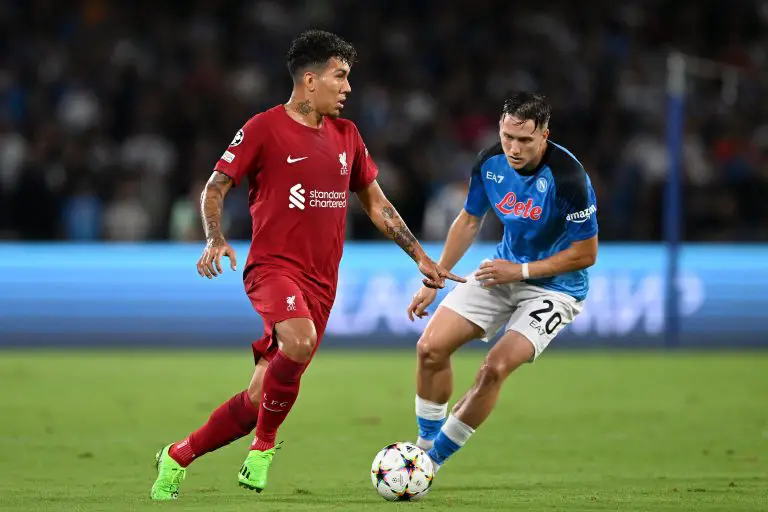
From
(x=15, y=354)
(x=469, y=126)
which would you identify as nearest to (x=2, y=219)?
(x=15, y=354)

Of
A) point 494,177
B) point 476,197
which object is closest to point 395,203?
point 476,197

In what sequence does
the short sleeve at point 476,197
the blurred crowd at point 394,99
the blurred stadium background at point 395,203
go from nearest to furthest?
the short sleeve at point 476,197 < the blurred stadium background at point 395,203 < the blurred crowd at point 394,99

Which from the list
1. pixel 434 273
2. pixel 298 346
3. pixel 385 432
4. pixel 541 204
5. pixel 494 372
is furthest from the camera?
pixel 385 432

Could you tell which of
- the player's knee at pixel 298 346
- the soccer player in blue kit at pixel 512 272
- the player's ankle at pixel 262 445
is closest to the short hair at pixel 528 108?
the soccer player in blue kit at pixel 512 272

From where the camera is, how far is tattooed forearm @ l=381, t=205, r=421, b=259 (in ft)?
25.0

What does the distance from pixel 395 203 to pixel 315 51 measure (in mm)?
9370

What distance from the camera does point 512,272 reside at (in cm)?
776

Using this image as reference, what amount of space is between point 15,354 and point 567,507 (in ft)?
33.5

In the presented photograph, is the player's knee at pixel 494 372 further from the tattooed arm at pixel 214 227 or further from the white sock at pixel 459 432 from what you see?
the tattooed arm at pixel 214 227

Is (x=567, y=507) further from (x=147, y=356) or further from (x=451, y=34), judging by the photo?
(x=451, y=34)

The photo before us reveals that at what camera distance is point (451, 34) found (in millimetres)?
20203

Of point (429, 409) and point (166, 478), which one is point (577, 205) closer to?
point (429, 409)

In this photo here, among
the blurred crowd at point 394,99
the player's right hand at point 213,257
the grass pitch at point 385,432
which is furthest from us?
the blurred crowd at point 394,99

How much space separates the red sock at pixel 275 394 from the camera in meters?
6.91
